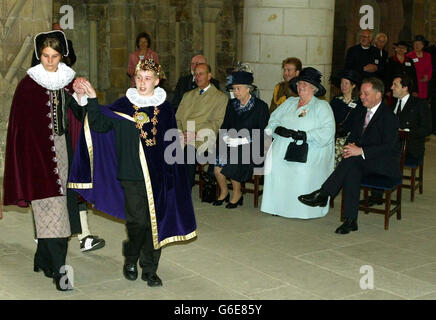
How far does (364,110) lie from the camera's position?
22.7ft

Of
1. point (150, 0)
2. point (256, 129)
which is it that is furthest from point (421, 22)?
point (256, 129)

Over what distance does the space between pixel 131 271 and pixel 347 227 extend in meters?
2.45

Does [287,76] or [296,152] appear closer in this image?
[296,152]

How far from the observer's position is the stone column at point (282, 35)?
27.9 feet

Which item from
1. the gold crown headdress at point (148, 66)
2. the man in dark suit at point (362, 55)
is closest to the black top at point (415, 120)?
the man in dark suit at point (362, 55)

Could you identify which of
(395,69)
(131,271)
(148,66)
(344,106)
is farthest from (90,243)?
(395,69)

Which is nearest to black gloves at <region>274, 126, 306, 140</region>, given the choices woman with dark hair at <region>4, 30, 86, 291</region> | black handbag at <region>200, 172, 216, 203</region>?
black handbag at <region>200, 172, 216, 203</region>

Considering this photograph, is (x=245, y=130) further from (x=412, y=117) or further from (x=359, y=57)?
(x=359, y=57)

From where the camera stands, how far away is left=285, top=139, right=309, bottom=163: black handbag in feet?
22.9

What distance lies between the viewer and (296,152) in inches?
276

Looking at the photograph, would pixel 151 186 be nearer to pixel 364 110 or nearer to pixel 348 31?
pixel 364 110

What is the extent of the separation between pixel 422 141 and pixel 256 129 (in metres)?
1.96

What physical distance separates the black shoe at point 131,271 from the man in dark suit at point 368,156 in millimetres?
2334

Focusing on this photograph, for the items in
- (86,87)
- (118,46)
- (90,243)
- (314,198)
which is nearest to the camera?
(86,87)
